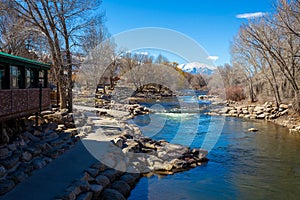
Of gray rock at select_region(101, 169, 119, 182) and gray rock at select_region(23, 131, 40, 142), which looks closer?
gray rock at select_region(101, 169, 119, 182)

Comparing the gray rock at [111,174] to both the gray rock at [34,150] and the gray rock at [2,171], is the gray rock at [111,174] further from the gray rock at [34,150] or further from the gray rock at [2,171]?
the gray rock at [2,171]

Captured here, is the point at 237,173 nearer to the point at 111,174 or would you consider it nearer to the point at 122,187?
the point at 122,187

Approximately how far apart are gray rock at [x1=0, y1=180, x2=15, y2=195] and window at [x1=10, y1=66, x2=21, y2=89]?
12.0 ft

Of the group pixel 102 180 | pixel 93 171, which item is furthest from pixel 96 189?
pixel 93 171

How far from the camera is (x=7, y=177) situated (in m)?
6.23

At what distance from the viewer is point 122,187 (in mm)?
7609

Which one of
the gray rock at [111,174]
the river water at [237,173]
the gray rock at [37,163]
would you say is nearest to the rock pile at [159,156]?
the river water at [237,173]

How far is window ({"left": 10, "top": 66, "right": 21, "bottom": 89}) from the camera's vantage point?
29.3 ft

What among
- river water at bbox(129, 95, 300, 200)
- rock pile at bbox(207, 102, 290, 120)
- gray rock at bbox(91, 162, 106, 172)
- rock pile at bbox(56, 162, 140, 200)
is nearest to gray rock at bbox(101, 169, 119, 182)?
rock pile at bbox(56, 162, 140, 200)

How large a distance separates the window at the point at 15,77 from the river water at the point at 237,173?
16.8 ft

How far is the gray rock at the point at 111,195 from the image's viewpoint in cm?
671

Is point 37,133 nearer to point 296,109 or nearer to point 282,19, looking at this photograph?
point 282,19

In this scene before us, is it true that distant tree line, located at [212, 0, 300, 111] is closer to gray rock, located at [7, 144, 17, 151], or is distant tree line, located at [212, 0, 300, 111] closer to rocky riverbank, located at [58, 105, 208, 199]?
rocky riverbank, located at [58, 105, 208, 199]

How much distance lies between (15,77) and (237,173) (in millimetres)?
8025
